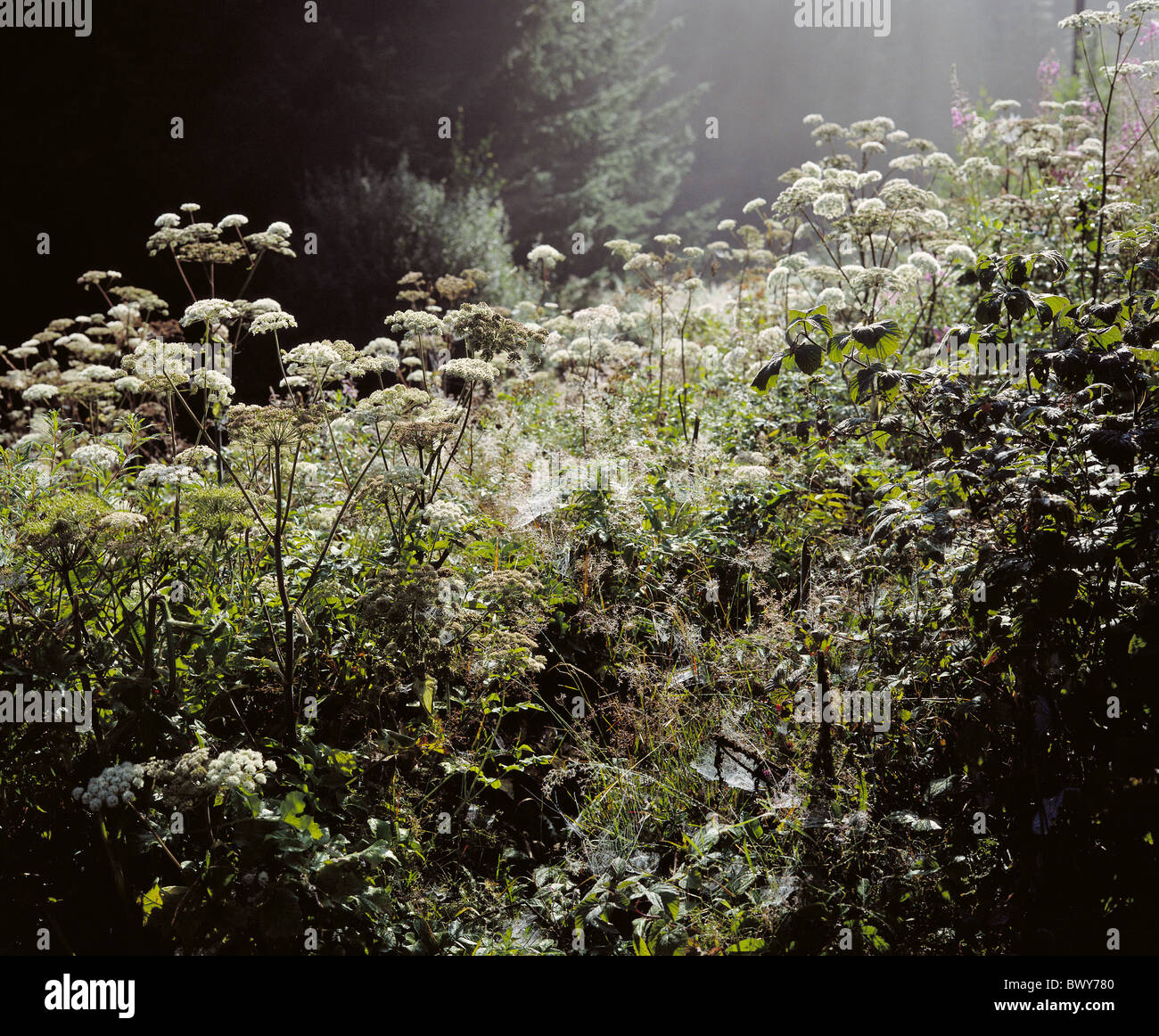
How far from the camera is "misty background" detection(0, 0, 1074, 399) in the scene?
10.6 metres

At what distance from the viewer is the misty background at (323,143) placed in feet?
34.8

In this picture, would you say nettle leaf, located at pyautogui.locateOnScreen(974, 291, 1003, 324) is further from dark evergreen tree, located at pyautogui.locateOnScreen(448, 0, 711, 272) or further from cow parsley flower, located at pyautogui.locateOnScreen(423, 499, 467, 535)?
dark evergreen tree, located at pyautogui.locateOnScreen(448, 0, 711, 272)

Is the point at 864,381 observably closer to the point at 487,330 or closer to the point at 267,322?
the point at 487,330

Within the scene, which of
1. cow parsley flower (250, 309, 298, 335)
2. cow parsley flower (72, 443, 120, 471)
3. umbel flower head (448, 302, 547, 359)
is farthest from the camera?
umbel flower head (448, 302, 547, 359)

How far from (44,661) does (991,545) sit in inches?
112

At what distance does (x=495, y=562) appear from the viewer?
353 cm

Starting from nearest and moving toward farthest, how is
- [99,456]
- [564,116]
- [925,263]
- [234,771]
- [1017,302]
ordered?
[234,771] → [1017,302] → [99,456] → [925,263] → [564,116]

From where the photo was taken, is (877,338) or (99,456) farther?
(99,456)

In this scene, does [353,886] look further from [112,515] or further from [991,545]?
[991,545]

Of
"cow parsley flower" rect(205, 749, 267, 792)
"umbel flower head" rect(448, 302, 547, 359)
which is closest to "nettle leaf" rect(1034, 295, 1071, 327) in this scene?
"umbel flower head" rect(448, 302, 547, 359)

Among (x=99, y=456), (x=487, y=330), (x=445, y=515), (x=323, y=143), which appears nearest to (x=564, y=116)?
(x=323, y=143)

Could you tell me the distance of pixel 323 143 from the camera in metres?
12.5
